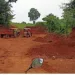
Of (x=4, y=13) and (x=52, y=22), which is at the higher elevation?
(x=4, y=13)

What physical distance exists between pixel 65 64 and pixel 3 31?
2.87 meters

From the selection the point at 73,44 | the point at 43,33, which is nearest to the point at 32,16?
the point at 73,44

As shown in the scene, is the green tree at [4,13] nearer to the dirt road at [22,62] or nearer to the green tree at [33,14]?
the dirt road at [22,62]

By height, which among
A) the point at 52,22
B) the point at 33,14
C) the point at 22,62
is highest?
the point at 33,14

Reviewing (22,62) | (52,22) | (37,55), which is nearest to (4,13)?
(52,22)

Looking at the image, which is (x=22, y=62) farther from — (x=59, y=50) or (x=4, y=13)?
(x=4, y=13)

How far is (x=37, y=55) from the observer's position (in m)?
5.50

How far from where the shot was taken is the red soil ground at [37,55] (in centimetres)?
442

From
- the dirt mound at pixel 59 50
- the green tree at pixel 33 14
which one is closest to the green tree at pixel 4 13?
the green tree at pixel 33 14

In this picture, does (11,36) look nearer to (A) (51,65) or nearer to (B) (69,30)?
(B) (69,30)

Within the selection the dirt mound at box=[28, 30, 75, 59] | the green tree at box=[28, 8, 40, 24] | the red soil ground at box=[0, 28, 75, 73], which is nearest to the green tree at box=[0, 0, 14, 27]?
the red soil ground at box=[0, 28, 75, 73]

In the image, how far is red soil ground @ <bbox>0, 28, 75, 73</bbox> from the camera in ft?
14.5

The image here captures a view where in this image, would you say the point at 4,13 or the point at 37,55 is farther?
the point at 4,13

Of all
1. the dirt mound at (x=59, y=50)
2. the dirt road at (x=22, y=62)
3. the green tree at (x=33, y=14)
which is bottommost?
the dirt road at (x=22, y=62)
